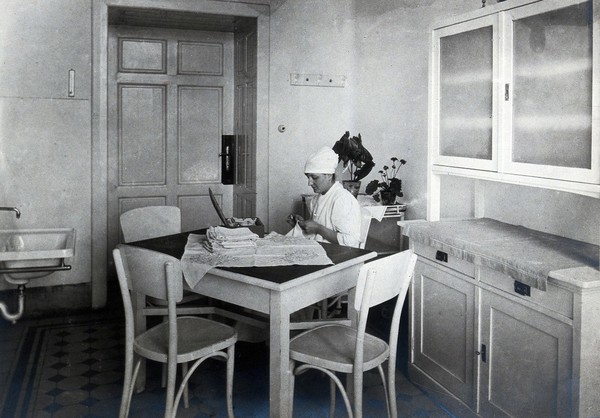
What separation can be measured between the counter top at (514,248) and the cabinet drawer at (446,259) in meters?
0.06

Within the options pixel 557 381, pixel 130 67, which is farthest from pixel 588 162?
pixel 130 67

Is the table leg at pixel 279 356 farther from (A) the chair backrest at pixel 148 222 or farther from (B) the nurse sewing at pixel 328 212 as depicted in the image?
(A) the chair backrest at pixel 148 222

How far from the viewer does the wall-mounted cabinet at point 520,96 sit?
2432 millimetres

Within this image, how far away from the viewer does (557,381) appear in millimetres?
2404

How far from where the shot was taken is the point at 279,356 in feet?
8.34

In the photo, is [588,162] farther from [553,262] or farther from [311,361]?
[311,361]

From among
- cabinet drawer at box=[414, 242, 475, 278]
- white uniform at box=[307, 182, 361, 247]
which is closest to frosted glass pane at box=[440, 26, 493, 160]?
cabinet drawer at box=[414, 242, 475, 278]

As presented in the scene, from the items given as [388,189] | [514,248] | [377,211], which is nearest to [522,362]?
[514,248]

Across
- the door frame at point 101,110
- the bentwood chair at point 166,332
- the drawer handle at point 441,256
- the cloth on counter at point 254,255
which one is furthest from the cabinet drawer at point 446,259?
the door frame at point 101,110

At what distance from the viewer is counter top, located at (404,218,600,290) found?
2414 millimetres

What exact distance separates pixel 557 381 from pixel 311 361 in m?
1.03

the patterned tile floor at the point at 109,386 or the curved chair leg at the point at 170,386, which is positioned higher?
the curved chair leg at the point at 170,386

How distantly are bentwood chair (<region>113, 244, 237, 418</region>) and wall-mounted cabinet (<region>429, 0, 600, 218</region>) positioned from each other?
5.23 feet

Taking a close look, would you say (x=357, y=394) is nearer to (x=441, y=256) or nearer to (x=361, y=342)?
(x=361, y=342)
